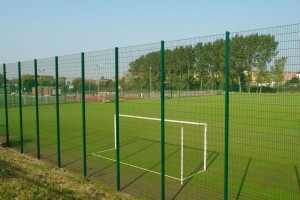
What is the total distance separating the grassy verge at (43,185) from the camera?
15.8ft

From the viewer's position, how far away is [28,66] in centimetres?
924

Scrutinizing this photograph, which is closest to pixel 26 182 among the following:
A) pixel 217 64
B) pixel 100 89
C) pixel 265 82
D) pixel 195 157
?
pixel 100 89

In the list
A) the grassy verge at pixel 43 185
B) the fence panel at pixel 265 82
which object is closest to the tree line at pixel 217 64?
the fence panel at pixel 265 82

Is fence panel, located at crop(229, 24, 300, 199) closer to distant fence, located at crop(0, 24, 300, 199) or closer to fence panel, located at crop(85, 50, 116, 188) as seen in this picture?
distant fence, located at crop(0, 24, 300, 199)

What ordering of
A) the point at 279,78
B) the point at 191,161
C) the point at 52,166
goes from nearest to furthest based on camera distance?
1. the point at 279,78
2. the point at 52,166
3. the point at 191,161

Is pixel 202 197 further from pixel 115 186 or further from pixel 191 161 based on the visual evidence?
pixel 191 161

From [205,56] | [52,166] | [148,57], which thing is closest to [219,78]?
[205,56]

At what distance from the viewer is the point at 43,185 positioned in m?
5.30

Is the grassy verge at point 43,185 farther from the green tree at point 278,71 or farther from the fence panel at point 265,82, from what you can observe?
the green tree at point 278,71

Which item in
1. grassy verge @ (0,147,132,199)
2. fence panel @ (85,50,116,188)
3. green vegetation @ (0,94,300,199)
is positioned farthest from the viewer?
fence panel @ (85,50,116,188)

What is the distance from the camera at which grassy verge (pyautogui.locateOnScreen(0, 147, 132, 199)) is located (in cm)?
480

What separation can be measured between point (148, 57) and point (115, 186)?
283 centimetres

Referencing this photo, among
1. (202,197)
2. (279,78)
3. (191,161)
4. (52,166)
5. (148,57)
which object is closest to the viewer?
(279,78)

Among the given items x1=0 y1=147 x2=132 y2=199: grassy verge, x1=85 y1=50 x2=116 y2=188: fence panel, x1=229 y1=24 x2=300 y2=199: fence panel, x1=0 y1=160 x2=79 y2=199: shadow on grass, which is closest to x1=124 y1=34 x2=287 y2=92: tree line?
x1=229 y1=24 x2=300 y2=199: fence panel
